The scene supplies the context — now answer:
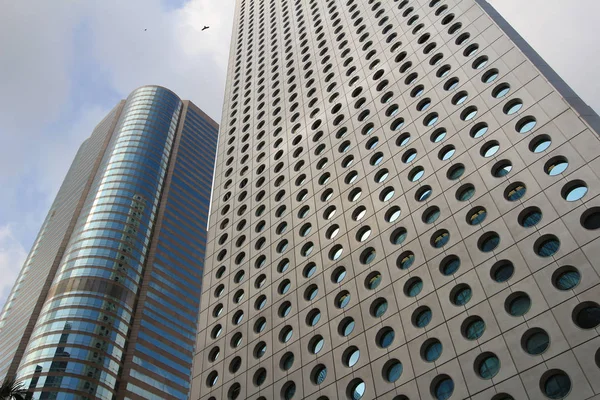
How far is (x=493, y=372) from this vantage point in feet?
64.9

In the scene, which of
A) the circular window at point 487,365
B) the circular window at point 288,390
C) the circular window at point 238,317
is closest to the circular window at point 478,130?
the circular window at point 487,365

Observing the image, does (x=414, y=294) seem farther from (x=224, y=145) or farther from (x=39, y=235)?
(x=39, y=235)

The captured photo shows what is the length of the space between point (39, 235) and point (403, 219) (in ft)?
339

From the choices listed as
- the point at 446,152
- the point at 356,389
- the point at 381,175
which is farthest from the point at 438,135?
the point at 356,389

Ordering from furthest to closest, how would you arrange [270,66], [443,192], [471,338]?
[270,66] < [443,192] < [471,338]

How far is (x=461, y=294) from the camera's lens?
74.4 ft

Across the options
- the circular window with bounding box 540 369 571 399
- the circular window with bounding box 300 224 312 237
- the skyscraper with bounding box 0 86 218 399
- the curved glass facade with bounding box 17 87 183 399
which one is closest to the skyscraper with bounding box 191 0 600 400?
the circular window with bounding box 540 369 571 399

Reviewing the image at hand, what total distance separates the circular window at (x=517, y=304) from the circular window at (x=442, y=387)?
3.39m

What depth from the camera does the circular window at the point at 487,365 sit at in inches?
780

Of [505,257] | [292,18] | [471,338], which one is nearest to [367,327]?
[471,338]

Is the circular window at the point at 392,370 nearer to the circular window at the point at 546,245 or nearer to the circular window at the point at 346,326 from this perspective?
the circular window at the point at 346,326

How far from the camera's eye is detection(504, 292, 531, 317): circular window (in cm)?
2045

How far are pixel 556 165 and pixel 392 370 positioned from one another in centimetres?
1077

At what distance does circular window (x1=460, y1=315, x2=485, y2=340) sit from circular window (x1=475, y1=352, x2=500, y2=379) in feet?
2.79
